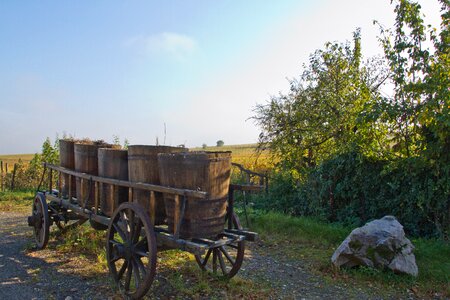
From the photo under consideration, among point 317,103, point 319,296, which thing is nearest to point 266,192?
point 317,103

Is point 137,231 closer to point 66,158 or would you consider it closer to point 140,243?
point 140,243

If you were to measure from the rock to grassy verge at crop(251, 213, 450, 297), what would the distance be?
0.38 feet

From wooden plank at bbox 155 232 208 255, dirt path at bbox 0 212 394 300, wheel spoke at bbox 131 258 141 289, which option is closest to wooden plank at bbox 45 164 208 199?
wooden plank at bbox 155 232 208 255

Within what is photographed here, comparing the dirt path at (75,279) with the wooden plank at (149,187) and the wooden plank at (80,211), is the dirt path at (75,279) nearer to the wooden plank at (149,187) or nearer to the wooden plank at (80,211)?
the wooden plank at (80,211)

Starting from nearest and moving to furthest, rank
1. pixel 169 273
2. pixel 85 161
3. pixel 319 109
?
pixel 169 273 < pixel 85 161 < pixel 319 109

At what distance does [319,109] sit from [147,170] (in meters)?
7.75

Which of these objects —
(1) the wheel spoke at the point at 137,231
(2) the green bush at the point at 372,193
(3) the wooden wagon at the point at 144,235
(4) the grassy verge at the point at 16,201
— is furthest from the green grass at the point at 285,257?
(4) the grassy verge at the point at 16,201

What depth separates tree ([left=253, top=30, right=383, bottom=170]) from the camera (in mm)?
10883

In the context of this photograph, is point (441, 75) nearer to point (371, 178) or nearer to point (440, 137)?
point (440, 137)

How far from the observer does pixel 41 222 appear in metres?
6.69

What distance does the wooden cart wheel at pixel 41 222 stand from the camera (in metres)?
6.38

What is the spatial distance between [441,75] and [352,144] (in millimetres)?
2503

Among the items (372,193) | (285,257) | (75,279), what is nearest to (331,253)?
Answer: (285,257)

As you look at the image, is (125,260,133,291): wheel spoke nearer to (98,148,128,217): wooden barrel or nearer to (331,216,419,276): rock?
(98,148,128,217): wooden barrel
